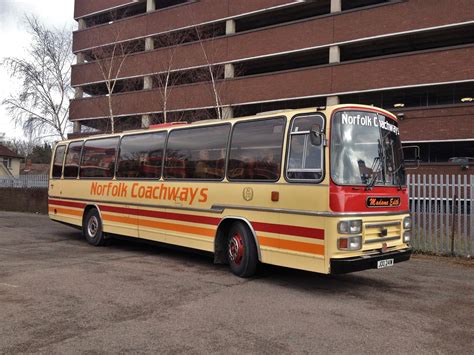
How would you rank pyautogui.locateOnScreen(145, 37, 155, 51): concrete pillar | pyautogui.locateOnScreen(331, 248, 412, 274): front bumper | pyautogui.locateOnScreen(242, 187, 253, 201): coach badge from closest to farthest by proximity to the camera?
pyautogui.locateOnScreen(331, 248, 412, 274): front bumper < pyautogui.locateOnScreen(242, 187, 253, 201): coach badge < pyautogui.locateOnScreen(145, 37, 155, 51): concrete pillar

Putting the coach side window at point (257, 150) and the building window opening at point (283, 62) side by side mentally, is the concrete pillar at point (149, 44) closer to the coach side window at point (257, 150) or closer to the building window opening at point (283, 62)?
the building window opening at point (283, 62)

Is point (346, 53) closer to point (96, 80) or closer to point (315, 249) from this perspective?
point (96, 80)

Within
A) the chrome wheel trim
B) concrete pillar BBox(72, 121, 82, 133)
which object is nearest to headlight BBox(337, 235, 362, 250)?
the chrome wheel trim

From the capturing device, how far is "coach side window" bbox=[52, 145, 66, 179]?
13336mm

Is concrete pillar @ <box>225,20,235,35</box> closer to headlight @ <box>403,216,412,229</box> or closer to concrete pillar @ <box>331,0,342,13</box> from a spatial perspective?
concrete pillar @ <box>331,0,342,13</box>

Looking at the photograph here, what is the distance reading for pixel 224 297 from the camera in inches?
259

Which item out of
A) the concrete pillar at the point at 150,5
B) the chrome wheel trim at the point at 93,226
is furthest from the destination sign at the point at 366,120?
the concrete pillar at the point at 150,5

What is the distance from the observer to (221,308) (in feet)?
19.7

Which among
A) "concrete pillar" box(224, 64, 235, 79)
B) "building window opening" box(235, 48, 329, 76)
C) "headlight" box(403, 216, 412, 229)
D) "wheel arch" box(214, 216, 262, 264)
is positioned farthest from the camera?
"concrete pillar" box(224, 64, 235, 79)

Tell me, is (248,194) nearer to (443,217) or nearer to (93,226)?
(443,217)

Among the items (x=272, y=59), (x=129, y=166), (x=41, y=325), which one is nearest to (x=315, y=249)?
(x=41, y=325)

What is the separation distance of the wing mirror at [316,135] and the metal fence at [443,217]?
4890 mm

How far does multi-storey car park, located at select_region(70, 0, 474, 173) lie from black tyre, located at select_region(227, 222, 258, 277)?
61.8 feet

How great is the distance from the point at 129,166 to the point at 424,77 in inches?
750
